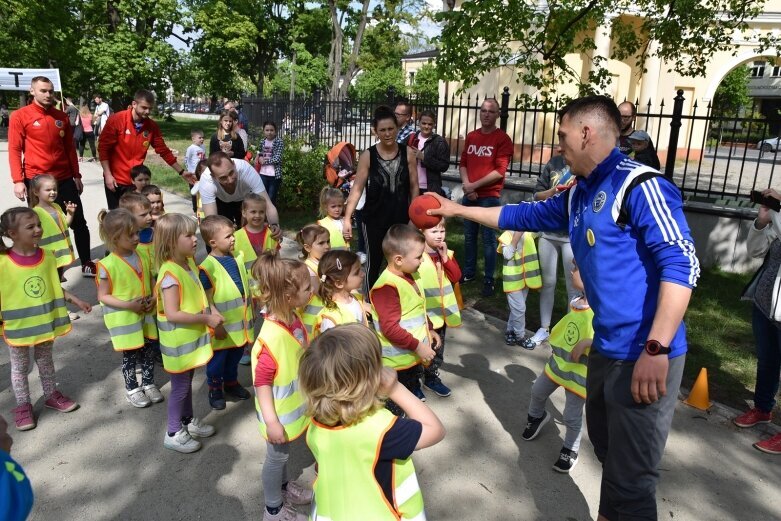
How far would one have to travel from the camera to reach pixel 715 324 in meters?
6.06

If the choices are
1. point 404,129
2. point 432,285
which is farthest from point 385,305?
point 404,129

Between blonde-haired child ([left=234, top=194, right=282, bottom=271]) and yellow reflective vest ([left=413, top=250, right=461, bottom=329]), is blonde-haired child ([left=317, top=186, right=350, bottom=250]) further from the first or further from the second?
yellow reflective vest ([left=413, top=250, right=461, bottom=329])

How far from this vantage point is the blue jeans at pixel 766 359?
157 inches

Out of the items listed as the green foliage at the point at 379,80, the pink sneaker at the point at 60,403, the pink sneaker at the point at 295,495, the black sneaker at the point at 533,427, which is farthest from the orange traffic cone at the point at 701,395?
the green foliage at the point at 379,80

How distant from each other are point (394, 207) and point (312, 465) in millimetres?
2474

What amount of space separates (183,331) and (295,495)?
1243mm

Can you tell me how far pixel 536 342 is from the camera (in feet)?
18.1

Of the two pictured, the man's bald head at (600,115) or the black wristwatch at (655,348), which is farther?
the man's bald head at (600,115)

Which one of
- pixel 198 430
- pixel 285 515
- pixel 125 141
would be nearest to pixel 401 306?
pixel 285 515

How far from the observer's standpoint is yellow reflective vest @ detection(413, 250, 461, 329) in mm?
4262

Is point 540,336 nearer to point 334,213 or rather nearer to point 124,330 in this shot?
point 334,213

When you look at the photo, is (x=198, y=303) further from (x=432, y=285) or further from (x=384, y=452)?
(x=384, y=452)

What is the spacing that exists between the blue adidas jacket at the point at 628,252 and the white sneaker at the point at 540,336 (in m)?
3.01

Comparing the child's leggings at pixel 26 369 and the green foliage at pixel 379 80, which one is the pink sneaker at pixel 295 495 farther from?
the green foliage at pixel 379 80
